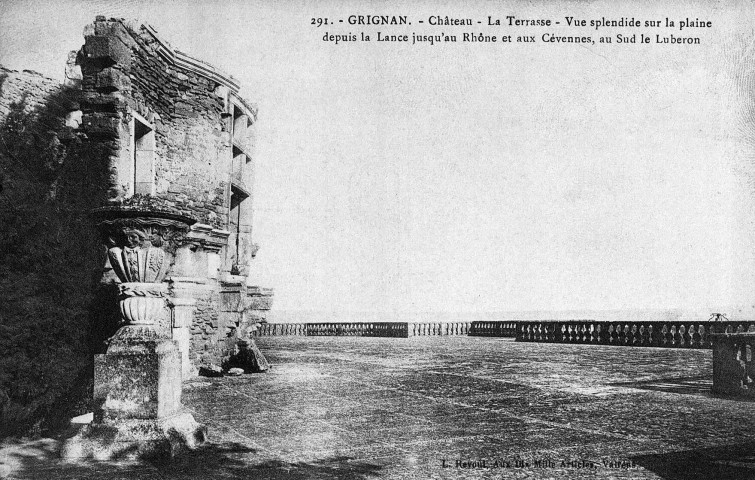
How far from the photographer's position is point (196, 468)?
162 inches

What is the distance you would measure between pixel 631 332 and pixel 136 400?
17079mm

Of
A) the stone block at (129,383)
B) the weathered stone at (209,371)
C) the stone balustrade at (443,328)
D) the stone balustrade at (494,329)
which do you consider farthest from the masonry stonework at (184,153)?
the stone balustrade at (443,328)

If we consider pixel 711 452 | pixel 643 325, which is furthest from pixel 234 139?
pixel 643 325

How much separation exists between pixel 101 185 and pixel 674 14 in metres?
7.89

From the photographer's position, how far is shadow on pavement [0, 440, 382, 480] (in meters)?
3.94

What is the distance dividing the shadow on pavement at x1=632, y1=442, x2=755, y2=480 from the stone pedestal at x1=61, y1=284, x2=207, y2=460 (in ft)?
12.2

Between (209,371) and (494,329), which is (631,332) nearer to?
(494,329)

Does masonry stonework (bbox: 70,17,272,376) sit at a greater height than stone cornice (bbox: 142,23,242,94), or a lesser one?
lesser

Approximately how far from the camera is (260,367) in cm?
1057

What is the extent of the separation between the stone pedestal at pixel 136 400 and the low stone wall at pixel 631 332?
1360 cm

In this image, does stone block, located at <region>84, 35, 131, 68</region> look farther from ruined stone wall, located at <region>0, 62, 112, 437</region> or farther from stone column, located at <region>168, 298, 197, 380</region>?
stone column, located at <region>168, 298, 197, 380</region>

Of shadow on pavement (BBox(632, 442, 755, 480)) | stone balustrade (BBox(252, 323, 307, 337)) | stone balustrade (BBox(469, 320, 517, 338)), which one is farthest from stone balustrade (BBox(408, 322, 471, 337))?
shadow on pavement (BBox(632, 442, 755, 480))

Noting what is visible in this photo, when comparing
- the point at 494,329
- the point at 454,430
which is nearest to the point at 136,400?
the point at 454,430

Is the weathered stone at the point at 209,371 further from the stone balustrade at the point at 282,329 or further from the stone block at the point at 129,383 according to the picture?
the stone balustrade at the point at 282,329
